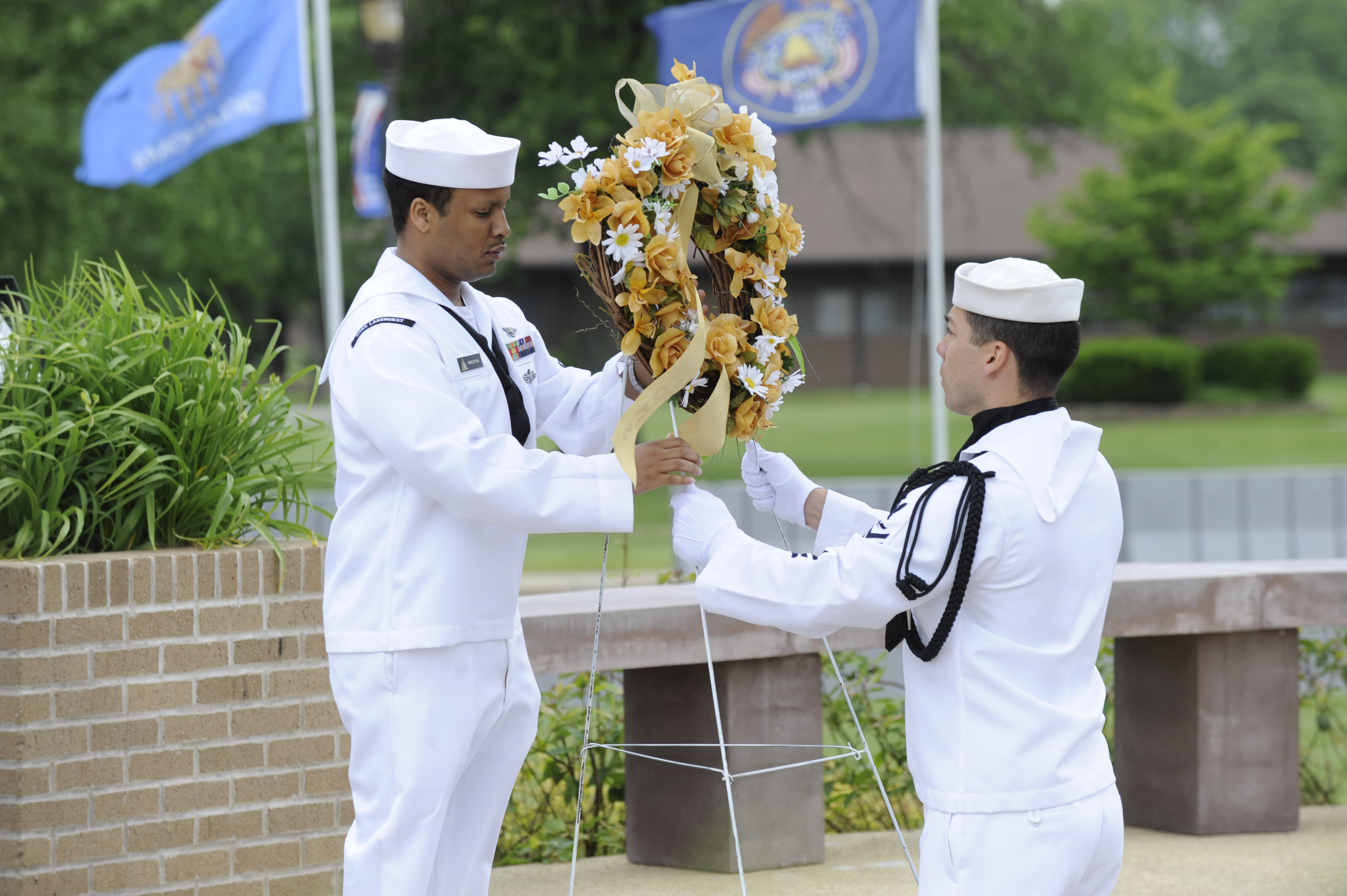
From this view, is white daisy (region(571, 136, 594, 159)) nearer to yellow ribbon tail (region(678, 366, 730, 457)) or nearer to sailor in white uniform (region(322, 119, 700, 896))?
sailor in white uniform (region(322, 119, 700, 896))

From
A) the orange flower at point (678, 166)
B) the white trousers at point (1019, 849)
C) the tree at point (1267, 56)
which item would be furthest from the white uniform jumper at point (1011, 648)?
the tree at point (1267, 56)

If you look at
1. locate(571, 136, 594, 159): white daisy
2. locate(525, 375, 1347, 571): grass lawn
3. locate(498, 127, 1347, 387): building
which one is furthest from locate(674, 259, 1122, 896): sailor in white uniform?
locate(498, 127, 1347, 387): building

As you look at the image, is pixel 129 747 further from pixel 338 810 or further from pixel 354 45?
pixel 354 45

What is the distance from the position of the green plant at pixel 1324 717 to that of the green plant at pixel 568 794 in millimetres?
2628

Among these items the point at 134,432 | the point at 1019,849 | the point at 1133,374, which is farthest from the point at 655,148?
the point at 1133,374

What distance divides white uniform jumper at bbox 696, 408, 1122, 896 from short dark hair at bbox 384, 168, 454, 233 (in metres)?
1.07

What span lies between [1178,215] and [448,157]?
99.7 feet

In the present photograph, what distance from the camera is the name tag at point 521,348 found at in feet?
10.8

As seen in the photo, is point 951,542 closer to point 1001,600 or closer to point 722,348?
point 1001,600

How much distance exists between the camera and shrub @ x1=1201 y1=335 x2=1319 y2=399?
99.2 feet

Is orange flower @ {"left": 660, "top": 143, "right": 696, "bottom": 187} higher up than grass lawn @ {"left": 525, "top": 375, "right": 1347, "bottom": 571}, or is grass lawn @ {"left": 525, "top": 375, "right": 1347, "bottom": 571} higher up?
orange flower @ {"left": 660, "top": 143, "right": 696, "bottom": 187}

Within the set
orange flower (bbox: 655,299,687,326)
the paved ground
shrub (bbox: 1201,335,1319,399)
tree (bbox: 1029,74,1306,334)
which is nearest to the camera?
orange flower (bbox: 655,299,687,326)

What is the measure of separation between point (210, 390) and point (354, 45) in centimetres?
1935

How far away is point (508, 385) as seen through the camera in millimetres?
3164
